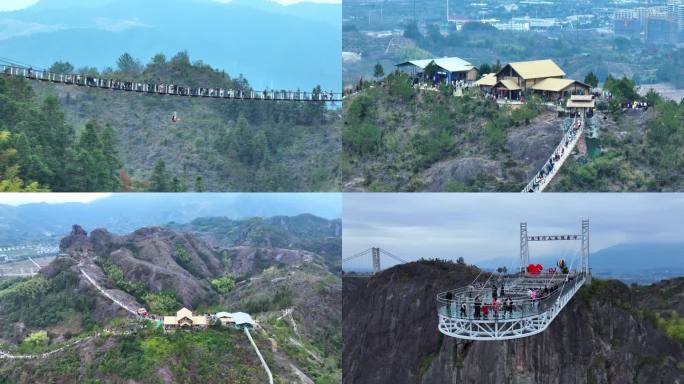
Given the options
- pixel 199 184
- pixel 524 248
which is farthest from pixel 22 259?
pixel 524 248

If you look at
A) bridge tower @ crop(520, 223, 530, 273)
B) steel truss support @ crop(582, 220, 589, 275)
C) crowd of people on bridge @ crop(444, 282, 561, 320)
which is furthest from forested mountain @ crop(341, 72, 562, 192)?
crowd of people on bridge @ crop(444, 282, 561, 320)

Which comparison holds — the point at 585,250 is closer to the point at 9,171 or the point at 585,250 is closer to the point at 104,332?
the point at 104,332

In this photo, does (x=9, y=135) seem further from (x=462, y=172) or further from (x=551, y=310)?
(x=551, y=310)

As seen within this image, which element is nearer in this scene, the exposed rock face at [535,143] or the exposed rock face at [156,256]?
the exposed rock face at [156,256]

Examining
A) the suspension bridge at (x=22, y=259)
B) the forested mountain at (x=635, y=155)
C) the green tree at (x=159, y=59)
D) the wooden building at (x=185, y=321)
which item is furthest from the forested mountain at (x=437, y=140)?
the suspension bridge at (x=22, y=259)

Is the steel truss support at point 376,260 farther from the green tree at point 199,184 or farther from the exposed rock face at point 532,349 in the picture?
the green tree at point 199,184

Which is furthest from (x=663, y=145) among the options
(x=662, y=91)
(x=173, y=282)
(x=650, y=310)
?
(x=173, y=282)
